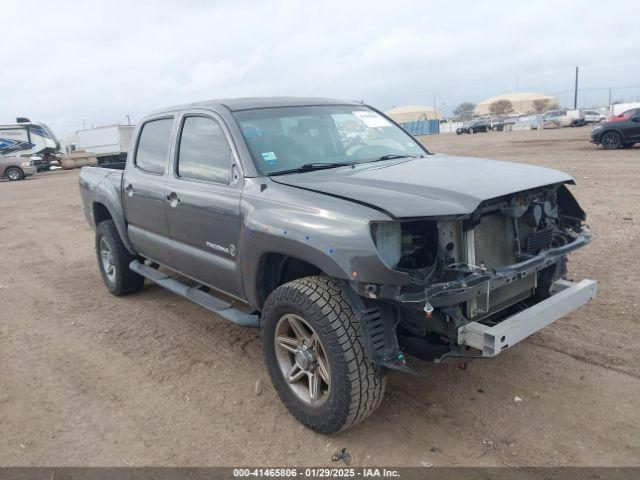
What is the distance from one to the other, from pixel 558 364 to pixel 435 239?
1.61 meters

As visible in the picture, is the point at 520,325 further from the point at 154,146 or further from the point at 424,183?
the point at 154,146

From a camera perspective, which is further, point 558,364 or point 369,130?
point 369,130

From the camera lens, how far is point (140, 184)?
486 centimetres

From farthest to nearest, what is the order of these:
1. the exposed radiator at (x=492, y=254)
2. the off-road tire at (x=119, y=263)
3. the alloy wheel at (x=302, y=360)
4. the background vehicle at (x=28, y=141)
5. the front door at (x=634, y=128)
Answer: the background vehicle at (x=28, y=141)
the front door at (x=634, y=128)
the off-road tire at (x=119, y=263)
the alloy wheel at (x=302, y=360)
the exposed radiator at (x=492, y=254)

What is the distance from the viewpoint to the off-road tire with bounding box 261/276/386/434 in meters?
2.87

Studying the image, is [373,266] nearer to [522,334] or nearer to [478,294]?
[478,294]

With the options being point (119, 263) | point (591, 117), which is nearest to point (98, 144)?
point (119, 263)

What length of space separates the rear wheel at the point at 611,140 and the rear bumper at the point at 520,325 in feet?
55.9

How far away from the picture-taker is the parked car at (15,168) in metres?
26.1

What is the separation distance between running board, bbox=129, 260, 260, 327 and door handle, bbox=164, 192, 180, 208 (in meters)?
0.72

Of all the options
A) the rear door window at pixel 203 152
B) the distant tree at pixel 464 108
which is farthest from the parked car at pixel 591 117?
the distant tree at pixel 464 108

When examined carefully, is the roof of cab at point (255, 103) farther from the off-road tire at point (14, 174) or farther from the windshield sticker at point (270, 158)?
the off-road tire at point (14, 174)

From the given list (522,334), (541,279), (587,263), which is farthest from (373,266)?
(587,263)

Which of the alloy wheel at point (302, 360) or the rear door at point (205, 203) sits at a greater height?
the rear door at point (205, 203)
